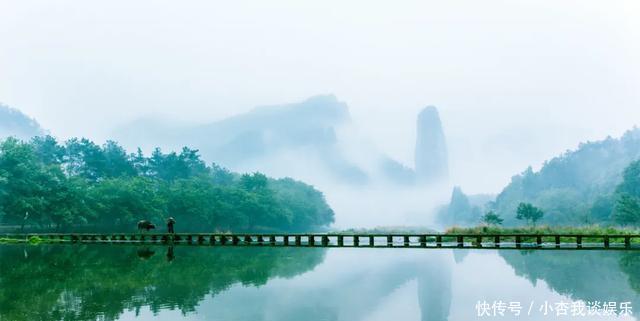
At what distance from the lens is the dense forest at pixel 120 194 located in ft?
211

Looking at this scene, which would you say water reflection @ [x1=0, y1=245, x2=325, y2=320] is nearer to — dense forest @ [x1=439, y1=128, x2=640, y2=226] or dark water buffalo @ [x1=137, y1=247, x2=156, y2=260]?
dark water buffalo @ [x1=137, y1=247, x2=156, y2=260]

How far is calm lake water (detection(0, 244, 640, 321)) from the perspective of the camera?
1775 centimetres

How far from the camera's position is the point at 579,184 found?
15375 centimetres

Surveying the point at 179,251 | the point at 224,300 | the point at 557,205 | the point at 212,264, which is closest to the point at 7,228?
the point at 179,251

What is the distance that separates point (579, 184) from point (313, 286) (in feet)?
483

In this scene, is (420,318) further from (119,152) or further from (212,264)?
(119,152)

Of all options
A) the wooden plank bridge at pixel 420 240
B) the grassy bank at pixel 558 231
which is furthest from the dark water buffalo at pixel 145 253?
the grassy bank at pixel 558 231

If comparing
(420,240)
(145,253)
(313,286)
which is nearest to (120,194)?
(145,253)

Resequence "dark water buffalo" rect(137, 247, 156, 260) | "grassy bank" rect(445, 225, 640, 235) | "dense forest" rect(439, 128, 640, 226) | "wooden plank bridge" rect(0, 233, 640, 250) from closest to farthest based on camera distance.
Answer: "dark water buffalo" rect(137, 247, 156, 260) < "wooden plank bridge" rect(0, 233, 640, 250) < "grassy bank" rect(445, 225, 640, 235) < "dense forest" rect(439, 128, 640, 226)

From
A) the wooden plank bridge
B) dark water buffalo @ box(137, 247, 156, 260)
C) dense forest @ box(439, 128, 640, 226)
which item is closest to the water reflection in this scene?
dark water buffalo @ box(137, 247, 156, 260)

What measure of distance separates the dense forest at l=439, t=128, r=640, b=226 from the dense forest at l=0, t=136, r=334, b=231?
52725mm

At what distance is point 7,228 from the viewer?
6488cm

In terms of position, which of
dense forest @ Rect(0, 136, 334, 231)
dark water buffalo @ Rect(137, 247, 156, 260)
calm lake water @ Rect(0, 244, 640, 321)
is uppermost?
dense forest @ Rect(0, 136, 334, 231)

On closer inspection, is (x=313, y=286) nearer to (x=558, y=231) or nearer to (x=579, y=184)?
(x=558, y=231)
